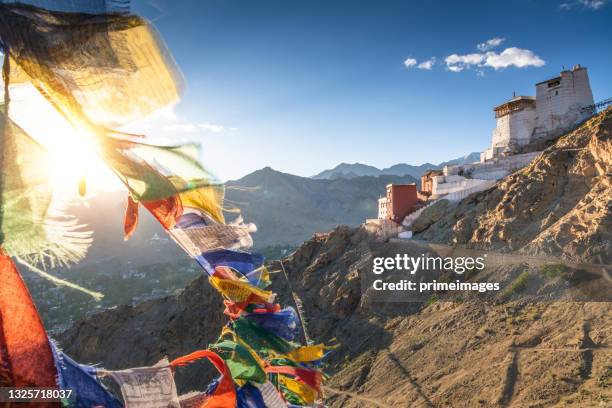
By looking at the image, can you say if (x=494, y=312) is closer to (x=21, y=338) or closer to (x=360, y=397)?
(x=360, y=397)

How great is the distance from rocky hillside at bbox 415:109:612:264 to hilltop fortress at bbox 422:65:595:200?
257 inches

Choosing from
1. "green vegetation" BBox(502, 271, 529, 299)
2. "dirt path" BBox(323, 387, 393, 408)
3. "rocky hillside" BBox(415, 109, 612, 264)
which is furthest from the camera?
"green vegetation" BBox(502, 271, 529, 299)

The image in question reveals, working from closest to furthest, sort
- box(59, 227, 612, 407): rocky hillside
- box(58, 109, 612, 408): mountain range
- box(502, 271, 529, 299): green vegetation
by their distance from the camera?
1. box(59, 227, 612, 407): rocky hillside
2. box(58, 109, 612, 408): mountain range
3. box(502, 271, 529, 299): green vegetation

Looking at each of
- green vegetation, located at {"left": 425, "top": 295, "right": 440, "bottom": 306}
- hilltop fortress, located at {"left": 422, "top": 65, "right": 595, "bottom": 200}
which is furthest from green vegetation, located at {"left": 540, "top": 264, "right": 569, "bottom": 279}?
hilltop fortress, located at {"left": 422, "top": 65, "right": 595, "bottom": 200}

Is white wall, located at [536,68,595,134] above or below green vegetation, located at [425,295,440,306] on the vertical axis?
above

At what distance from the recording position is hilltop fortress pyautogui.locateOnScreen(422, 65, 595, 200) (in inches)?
1307

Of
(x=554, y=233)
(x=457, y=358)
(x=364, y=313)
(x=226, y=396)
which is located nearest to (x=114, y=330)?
(x=364, y=313)

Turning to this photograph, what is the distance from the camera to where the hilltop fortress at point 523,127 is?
33.2 m

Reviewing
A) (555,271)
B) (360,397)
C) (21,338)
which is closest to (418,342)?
(360,397)

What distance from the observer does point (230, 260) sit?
3580mm

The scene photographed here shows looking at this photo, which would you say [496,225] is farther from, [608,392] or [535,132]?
[535,132]

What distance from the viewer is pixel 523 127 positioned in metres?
38.1

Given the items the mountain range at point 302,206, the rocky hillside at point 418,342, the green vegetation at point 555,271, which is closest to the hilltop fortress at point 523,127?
the rocky hillside at point 418,342

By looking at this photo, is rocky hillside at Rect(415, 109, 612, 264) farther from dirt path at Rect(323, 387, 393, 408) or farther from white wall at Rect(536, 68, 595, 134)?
white wall at Rect(536, 68, 595, 134)
